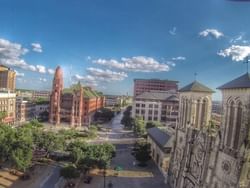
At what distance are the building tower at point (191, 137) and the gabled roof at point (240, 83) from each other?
582 centimetres

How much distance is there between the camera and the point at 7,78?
87.2m

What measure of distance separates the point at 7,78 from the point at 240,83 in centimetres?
8711

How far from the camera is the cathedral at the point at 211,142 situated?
706 inches

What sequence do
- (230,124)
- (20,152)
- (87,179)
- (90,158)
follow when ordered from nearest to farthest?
(230,124)
(20,152)
(90,158)
(87,179)

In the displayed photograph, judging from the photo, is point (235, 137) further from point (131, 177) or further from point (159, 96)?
point (159, 96)

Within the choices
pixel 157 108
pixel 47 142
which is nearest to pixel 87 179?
pixel 47 142

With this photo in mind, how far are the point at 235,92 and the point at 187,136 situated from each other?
9612mm

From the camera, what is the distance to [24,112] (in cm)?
8319

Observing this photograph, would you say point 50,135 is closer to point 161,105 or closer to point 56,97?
point 56,97

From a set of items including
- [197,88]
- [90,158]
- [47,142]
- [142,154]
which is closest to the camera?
[197,88]

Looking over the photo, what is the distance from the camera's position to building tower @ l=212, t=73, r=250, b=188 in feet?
57.6

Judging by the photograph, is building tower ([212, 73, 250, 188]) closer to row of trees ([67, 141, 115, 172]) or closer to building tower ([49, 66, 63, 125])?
row of trees ([67, 141, 115, 172])

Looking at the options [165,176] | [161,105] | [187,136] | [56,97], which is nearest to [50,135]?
[165,176]

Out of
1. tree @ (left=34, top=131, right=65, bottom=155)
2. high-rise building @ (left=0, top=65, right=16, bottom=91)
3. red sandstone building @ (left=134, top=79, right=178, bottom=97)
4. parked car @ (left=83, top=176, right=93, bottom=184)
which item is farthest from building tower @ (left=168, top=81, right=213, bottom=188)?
red sandstone building @ (left=134, top=79, right=178, bottom=97)
